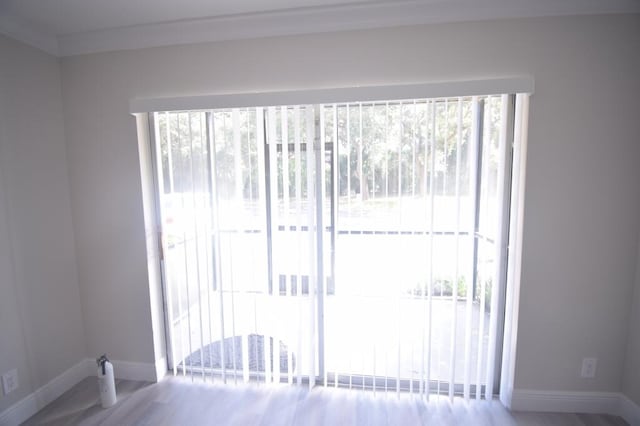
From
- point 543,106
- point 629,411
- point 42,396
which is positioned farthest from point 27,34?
point 629,411

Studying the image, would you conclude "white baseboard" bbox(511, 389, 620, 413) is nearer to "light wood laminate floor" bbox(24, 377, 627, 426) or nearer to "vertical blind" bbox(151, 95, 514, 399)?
"light wood laminate floor" bbox(24, 377, 627, 426)

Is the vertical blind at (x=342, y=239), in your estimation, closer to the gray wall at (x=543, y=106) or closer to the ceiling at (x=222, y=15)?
the gray wall at (x=543, y=106)

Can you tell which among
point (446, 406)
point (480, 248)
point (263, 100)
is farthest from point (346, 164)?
point (446, 406)

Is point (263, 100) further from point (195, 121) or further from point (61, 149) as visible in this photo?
point (61, 149)

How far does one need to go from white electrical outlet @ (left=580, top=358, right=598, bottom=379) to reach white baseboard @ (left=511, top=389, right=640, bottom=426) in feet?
0.38

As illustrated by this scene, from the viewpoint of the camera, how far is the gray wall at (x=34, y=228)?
1550mm

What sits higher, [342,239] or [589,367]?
[342,239]

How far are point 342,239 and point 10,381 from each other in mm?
2099

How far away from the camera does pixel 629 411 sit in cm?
153

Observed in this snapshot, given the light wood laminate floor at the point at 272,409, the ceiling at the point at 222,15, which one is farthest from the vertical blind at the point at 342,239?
the ceiling at the point at 222,15

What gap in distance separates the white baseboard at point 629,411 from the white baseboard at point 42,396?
3517mm

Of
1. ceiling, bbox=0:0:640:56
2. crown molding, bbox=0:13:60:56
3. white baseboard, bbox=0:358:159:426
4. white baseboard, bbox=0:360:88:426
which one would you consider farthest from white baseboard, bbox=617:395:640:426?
crown molding, bbox=0:13:60:56

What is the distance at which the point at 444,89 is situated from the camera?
148 cm

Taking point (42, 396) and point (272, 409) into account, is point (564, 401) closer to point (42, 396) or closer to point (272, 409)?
point (272, 409)
